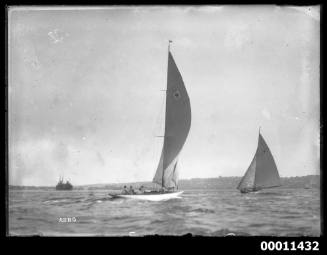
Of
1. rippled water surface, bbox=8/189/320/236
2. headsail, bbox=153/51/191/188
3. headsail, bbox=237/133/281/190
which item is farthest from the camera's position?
headsail, bbox=153/51/191/188

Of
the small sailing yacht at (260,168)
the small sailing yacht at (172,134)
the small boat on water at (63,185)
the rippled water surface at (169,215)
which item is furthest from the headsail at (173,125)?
the small boat on water at (63,185)

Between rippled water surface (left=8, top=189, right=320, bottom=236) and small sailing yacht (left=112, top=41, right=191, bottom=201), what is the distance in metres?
1.03

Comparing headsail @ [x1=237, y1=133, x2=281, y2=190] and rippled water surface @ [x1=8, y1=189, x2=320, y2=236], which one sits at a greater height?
headsail @ [x1=237, y1=133, x2=281, y2=190]

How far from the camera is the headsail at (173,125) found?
704 inches

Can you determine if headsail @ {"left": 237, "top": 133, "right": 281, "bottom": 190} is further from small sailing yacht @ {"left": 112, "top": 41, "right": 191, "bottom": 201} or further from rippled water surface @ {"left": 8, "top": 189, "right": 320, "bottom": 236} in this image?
small sailing yacht @ {"left": 112, "top": 41, "right": 191, "bottom": 201}

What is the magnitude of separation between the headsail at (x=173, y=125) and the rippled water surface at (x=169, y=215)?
206cm

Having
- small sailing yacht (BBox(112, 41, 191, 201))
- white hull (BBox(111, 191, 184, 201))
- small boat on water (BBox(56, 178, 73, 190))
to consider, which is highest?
small sailing yacht (BBox(112, 41, 191, 201))

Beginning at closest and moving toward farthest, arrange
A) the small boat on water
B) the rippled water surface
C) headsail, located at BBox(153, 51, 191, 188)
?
the rippled water surface < the small boat on water < headsail, located at BBox(153, 51, 191, 188)

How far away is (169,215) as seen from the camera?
651 inches

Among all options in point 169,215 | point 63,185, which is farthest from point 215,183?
point 63,185

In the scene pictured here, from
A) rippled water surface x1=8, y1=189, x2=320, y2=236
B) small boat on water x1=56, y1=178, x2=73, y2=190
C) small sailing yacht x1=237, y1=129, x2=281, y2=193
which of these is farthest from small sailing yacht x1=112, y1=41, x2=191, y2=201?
small sailing yacht x1=237, y1=129, x2=281, y2=193

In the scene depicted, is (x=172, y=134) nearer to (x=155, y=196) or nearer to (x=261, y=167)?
(x=155, y=196)

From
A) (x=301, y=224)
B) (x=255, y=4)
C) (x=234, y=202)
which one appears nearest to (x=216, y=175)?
(x=234, y=202)

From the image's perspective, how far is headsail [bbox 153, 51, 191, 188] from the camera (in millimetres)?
17891
